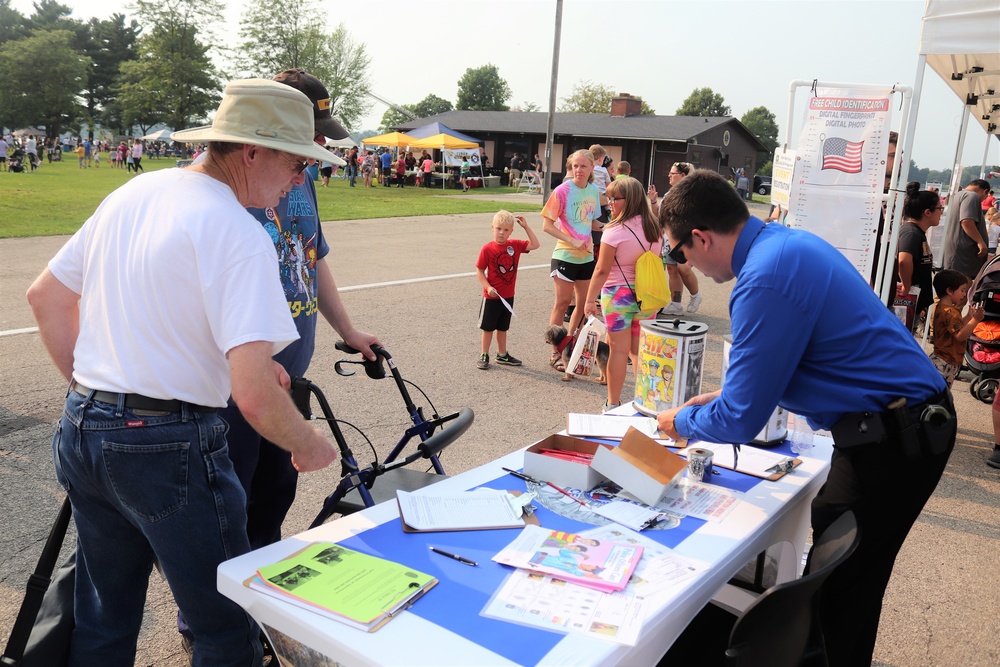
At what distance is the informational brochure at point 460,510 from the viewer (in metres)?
2.14

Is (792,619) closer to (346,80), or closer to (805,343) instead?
(805,343)

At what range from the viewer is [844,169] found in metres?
5.48

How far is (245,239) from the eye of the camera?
1.76m

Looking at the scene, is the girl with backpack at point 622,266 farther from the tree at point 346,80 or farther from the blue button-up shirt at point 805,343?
the tree at point 346,80

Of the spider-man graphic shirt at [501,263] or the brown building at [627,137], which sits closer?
the spider-man graphic shirt at [501,263]

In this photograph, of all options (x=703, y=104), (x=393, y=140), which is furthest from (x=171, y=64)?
(x=703, y=104)

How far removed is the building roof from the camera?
4453 cm

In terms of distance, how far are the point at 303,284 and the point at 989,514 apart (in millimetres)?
4303

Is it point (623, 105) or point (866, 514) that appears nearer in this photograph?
point (866, 514)

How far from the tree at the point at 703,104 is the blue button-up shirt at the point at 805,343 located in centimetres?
11393

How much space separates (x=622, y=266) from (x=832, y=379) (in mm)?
3426

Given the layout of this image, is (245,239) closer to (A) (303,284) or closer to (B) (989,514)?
(A) (303,284)

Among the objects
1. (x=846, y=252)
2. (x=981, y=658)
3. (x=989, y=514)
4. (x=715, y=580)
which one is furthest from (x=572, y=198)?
(x=715, y=580)

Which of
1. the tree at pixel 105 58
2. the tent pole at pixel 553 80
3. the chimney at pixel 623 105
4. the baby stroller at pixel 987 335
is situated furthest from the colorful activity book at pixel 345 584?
the tree at pixel 105 58
